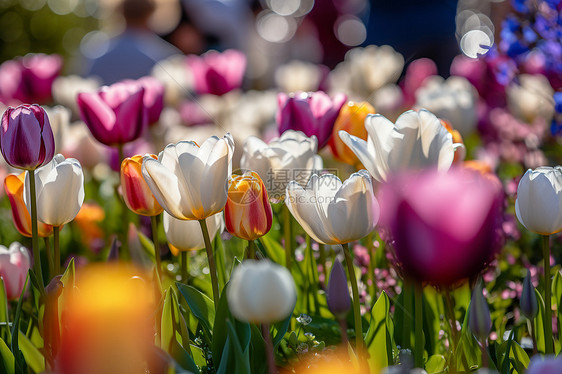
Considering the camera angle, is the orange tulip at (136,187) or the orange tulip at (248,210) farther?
the orange tulip at (136,187)

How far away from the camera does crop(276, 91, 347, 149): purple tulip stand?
4.66 ft

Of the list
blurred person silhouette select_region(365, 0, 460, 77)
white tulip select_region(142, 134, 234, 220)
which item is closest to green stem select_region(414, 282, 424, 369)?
white tulip select_region(142, 134, 234, 220)

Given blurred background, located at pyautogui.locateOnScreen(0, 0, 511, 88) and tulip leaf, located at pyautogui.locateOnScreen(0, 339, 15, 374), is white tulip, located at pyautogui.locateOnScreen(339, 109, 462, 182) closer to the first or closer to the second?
tulip leaf, located at pyautogui.locateOnScreen(0, 339, 15, 374)

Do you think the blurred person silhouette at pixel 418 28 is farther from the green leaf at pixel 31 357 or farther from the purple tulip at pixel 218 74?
the green leaf at pixel 31 357

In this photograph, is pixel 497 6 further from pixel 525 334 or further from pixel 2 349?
pixel 2 349

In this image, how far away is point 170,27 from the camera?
17.6 feet

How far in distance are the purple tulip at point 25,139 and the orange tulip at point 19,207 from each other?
153 millimetres

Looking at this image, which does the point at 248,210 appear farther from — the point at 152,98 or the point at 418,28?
the point at 418,28

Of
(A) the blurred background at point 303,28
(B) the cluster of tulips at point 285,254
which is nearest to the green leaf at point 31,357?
(B) the cluster of tulips at point 285,254

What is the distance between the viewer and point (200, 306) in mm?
1110

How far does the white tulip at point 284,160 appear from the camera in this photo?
1.27 meters

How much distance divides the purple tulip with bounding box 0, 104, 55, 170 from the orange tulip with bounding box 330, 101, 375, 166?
0.61 m

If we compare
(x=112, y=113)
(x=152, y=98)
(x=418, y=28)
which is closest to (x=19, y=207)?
(x=112, y=113)

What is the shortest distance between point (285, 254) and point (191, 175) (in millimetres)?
400
